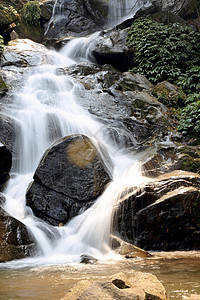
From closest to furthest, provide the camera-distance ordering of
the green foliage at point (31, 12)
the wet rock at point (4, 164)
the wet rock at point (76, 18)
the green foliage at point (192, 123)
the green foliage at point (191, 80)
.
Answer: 1. the wet rock at point (4, 164)
2. the green foliage at point (192, 123)
3. the green foliage at point (191, 80)
4. the green foliage at point (31, 12)
5. the wet rock at point (76, 18)

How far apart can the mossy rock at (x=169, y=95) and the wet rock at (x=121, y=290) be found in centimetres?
983

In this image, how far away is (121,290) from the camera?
6.31 ft

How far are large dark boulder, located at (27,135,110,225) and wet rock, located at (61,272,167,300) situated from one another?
12.6 feet

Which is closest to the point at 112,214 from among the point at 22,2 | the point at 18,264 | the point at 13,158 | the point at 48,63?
the point at 18,264

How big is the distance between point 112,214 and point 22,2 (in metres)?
20.8

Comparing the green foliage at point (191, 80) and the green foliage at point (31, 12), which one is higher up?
the green foliage at point (31, 12)

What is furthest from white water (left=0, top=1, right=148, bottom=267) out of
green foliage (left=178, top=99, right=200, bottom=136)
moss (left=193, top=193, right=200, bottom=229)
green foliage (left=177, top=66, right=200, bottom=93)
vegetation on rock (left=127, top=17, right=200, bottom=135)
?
green foliage (left=177, top=66, right=200, bottom=93)

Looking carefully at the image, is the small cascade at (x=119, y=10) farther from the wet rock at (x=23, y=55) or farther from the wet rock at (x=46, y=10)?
the wet rock at (x=23, y=55)

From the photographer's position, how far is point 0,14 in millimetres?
14047

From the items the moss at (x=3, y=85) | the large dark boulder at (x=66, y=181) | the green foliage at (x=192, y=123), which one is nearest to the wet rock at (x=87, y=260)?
the large dark boulder at (x=66, y=181)

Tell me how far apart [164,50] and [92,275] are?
12581 mm

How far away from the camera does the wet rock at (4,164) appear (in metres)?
6.95

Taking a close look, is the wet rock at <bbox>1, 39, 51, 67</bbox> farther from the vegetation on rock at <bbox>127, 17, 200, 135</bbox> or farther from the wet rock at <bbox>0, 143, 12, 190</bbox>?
the wet rock at <bbox>0, 143, 12, 190</bbox>

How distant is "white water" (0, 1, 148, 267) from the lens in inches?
197
